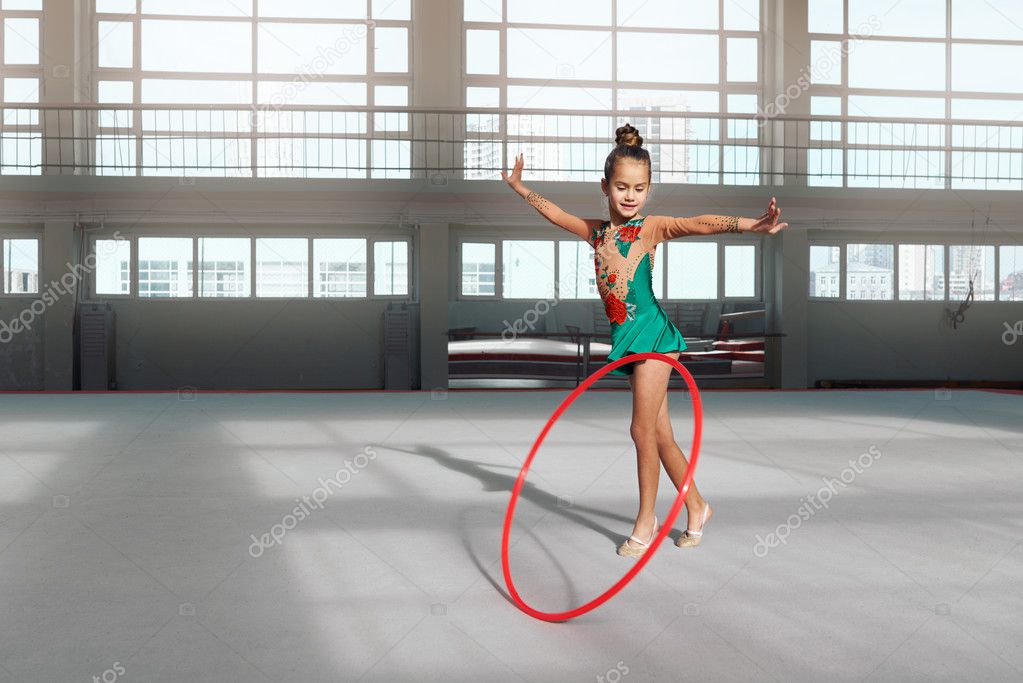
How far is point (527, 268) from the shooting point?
1525 centimetres

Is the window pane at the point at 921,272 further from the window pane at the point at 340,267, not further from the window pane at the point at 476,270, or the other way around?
the window pane at the point at 340,267

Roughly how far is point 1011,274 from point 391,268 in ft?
35.0

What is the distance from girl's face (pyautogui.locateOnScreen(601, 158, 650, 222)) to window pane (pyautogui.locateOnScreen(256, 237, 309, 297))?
39.5 feet

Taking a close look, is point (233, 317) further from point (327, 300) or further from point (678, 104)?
point (678, 104)

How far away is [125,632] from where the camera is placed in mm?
2529

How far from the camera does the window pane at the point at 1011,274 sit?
15.9 m

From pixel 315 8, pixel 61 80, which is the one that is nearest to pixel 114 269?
→ pixel 61 80

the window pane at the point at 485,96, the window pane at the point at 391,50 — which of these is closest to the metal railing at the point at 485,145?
the window pane at the point at 485,96

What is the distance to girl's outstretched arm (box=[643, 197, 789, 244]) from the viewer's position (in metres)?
3.07

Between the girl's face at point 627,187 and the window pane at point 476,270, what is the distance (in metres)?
11.8

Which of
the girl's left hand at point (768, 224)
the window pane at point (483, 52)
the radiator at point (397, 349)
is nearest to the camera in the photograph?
the girl's left hand at point (768, 224)

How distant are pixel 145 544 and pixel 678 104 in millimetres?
Result: 13651

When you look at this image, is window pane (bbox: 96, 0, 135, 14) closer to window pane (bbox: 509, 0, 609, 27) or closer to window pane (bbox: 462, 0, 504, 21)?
window pane (bbox: 462, 0, 504, 21)

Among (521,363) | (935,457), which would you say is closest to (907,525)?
(935,457)
